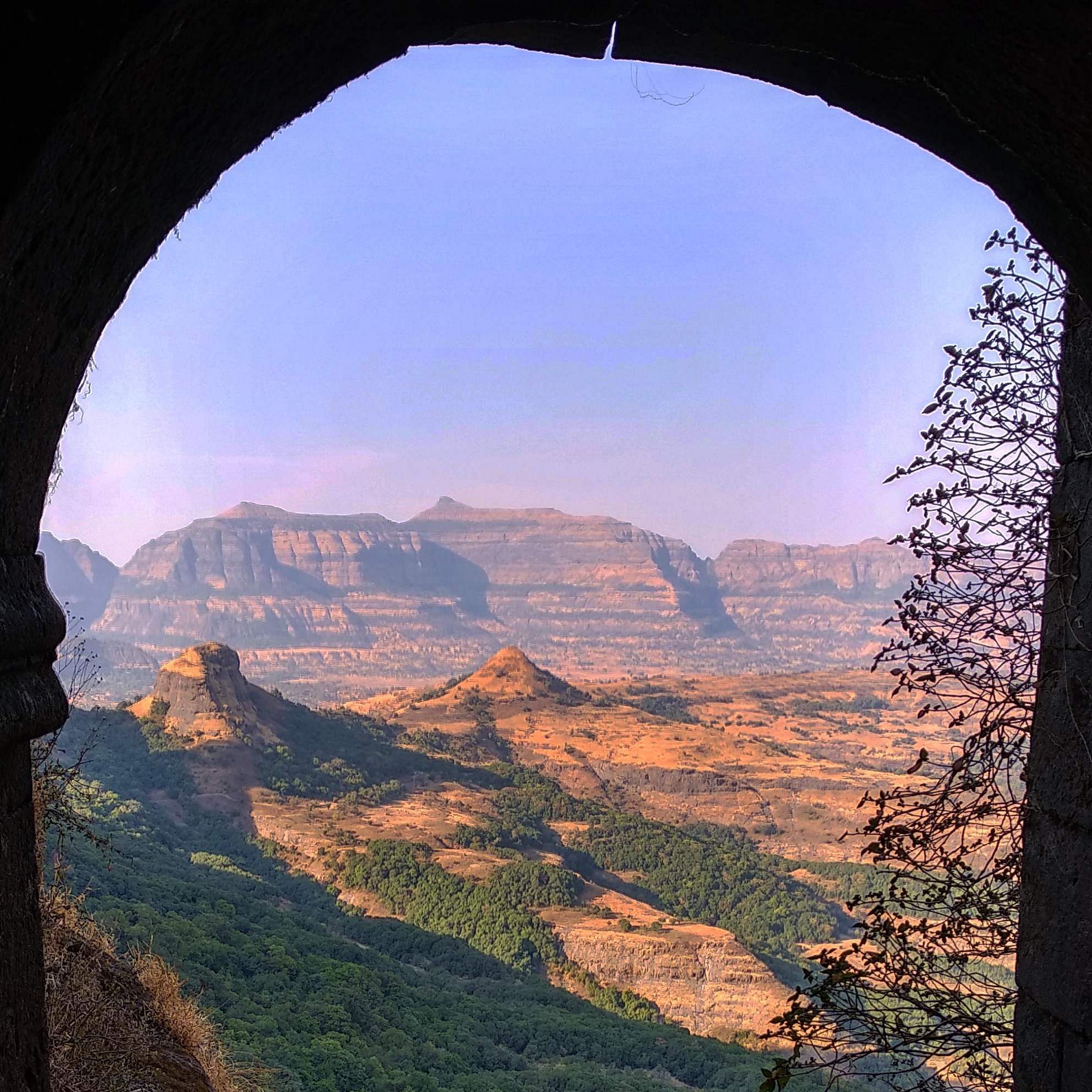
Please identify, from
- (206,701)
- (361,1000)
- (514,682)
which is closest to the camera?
(361,1000)

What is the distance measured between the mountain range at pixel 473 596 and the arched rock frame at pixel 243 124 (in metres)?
123

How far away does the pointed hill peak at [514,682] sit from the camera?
55.9 meters

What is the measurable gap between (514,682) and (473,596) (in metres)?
118

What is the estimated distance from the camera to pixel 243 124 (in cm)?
209

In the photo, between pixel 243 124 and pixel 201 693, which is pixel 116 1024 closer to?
pixel 243 124

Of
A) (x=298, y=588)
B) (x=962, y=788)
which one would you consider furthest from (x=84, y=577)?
(x=962, y=788)

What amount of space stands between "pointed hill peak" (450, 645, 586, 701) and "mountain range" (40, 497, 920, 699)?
65.9 m

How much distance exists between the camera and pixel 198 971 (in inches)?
547

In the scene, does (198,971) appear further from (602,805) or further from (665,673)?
(665,673)

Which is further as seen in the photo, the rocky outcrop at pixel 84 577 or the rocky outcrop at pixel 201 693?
the rocky outcrop at pixel 84 577

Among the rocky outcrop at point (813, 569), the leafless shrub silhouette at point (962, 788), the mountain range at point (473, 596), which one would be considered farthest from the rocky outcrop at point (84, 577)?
the leafless shrub silhouette at point (962, 788)

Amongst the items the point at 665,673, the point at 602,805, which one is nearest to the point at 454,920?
the point at 602,805

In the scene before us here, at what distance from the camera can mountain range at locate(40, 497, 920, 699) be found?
139625 millimetres

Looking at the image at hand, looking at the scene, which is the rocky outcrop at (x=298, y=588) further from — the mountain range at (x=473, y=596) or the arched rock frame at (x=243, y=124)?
the arched rock frame at (x=243, y=124)
